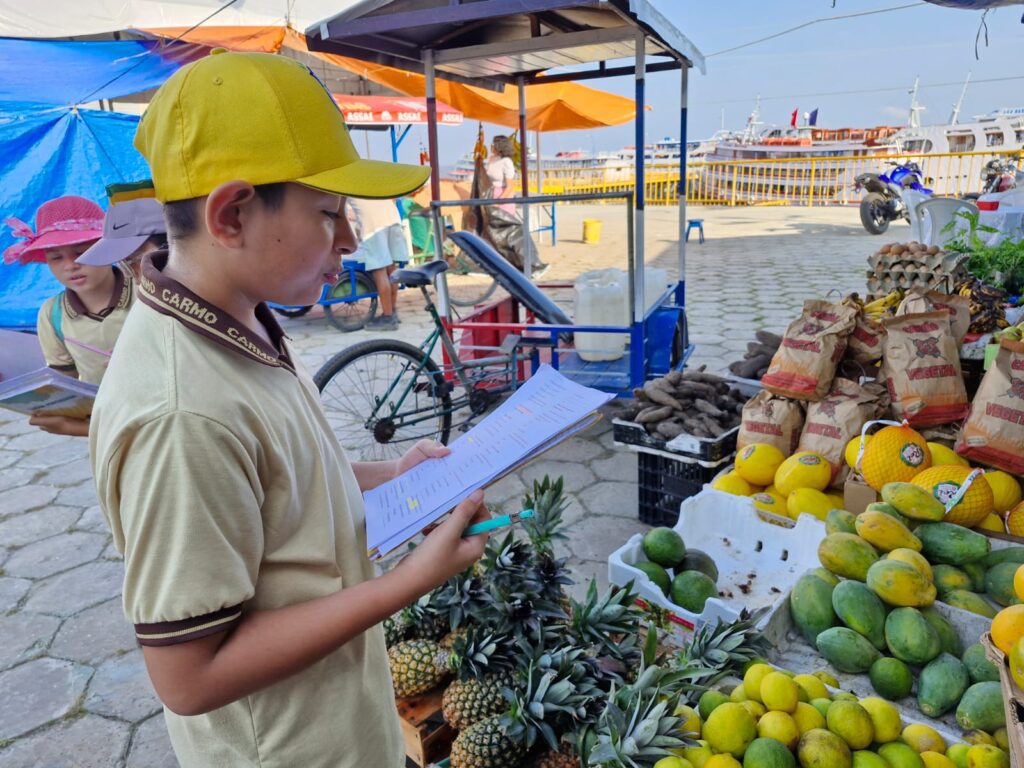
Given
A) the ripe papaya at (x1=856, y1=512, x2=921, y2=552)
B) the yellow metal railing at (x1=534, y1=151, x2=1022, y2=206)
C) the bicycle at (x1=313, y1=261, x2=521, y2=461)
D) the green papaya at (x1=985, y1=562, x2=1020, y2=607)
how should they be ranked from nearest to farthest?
the green papaya at (x1=985, y1=562, x2=1020, y2=607), the ripe papaya at (x1=856, y1=512, x2=921, y2=552), the bicycle at (x1=313, y1=261, x2=521, y2=461), the yellow metal railing at (x1=534, y1=151, x2=1022, y2=206)

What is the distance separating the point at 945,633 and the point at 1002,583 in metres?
0.27

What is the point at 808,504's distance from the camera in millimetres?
2486

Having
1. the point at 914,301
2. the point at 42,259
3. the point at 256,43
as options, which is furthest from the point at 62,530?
the point at 256,43

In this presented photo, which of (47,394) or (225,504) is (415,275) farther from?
(225,504)

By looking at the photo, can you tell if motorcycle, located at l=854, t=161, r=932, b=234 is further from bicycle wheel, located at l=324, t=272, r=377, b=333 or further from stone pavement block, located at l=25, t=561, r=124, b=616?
stone pavement block, located at l=25, t=561, r=124, b=616

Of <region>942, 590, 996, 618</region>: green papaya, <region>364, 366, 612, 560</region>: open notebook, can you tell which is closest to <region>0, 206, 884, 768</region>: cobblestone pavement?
<region>942, 590, 996, 618</region>: green papaya

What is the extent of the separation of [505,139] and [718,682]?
8.57m

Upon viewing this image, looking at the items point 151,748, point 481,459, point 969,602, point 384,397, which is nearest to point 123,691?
point 151,748

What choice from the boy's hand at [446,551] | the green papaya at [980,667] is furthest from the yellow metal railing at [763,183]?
the boy's hand at [446,551]

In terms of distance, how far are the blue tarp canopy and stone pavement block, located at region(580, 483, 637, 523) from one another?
5.64 m

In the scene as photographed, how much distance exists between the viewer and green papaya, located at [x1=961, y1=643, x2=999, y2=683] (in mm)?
1656

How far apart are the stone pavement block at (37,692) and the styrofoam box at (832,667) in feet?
7.66

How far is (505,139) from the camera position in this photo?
9.11 metres

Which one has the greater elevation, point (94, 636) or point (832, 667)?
point (832, 667)
